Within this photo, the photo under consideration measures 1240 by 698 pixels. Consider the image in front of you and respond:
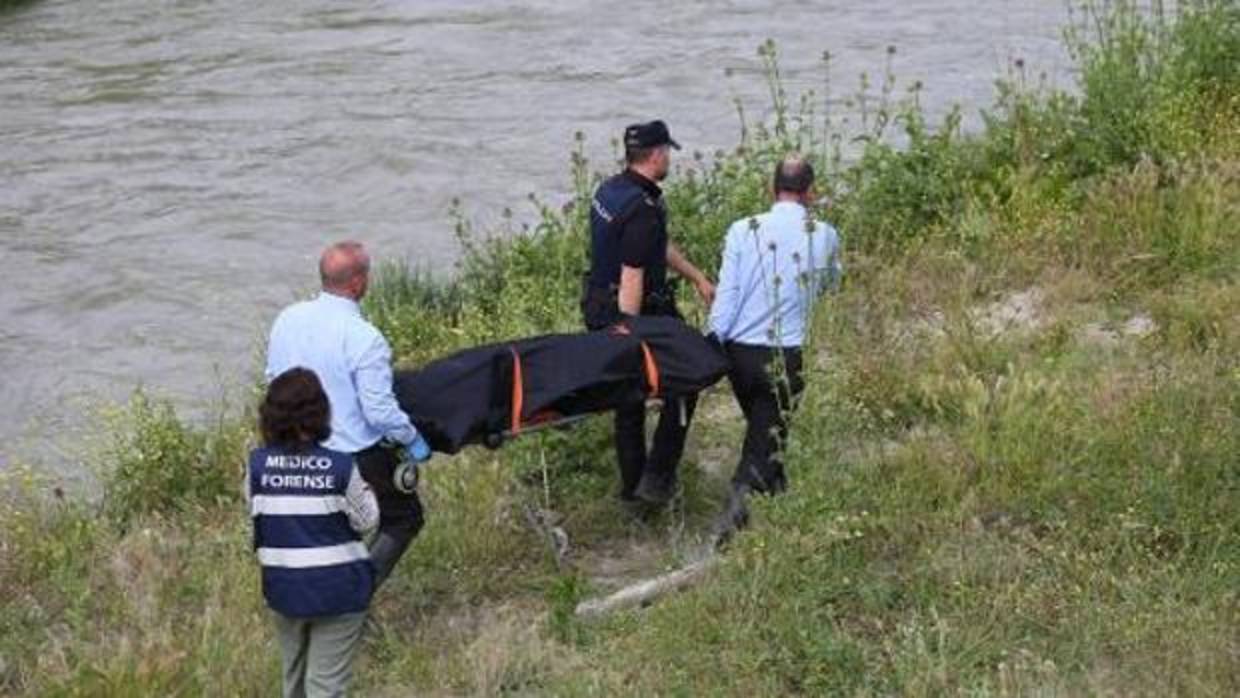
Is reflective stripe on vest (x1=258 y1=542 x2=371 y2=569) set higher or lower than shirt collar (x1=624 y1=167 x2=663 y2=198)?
lower

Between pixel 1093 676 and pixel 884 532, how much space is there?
48.0 inches

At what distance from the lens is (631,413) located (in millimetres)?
7457

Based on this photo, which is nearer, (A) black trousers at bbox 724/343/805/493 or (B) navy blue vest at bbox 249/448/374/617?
(B) navy blue vest at bbox 249/448/374/617

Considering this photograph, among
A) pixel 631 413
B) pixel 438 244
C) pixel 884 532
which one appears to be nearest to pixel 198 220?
pixel 438 244

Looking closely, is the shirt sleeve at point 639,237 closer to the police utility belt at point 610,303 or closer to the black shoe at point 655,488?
the police utility belt at point 610,303

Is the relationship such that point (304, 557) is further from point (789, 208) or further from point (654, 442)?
point (789, 208)

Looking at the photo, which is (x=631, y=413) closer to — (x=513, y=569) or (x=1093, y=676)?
(x=513, y=569)

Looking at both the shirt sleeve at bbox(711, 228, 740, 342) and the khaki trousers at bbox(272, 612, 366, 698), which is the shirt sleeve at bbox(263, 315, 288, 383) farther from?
the shirt sleeve at bbox(711, 228, 740, 342)

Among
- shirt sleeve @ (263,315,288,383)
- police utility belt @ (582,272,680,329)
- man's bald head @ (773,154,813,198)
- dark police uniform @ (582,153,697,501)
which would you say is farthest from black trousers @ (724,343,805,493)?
shirt sleeve @ (263,315,288,383)

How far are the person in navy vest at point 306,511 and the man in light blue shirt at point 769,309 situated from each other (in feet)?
5.96

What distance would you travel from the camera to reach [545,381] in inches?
263

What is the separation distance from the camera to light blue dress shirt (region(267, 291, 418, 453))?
20.7 feet

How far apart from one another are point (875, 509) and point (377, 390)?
→ 1869 millimetres

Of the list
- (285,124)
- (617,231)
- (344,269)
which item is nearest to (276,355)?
(344,269)
